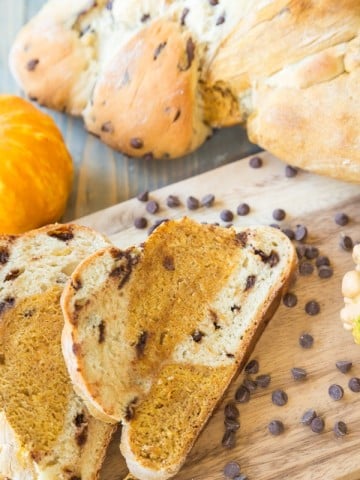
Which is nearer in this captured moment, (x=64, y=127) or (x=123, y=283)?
(x=123, y=283)

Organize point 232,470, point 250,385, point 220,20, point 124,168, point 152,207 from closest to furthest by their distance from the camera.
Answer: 1. point 232,470
2. point 250,385
3. point 220,20
4. point 152,207
5. point 124,168

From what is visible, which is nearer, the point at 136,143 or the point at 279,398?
the point at 279,398

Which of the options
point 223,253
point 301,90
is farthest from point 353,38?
point 223,253

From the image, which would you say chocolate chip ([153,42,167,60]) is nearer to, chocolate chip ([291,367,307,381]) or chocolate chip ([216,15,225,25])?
chocolate chip ([216,15,225,25])

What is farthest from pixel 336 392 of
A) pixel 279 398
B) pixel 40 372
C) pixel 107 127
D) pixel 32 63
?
pixel 32 63

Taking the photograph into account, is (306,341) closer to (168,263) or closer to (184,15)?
(168,263)

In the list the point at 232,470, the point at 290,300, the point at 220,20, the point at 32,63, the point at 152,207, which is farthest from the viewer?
the point at 32,63

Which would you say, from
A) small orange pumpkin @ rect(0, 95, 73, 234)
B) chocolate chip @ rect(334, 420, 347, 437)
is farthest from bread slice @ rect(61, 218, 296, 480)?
small orange pumpkin @ rect(0, 95, 73, 234)

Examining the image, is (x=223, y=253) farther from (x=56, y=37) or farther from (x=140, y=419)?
(x=56, y=37)
